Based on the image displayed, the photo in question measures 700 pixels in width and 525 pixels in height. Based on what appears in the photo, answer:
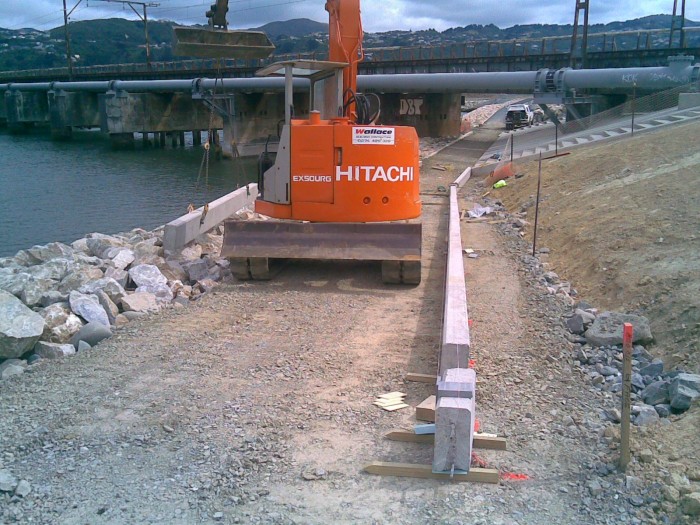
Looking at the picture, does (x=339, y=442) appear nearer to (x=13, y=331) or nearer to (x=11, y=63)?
(x=13, y=331)

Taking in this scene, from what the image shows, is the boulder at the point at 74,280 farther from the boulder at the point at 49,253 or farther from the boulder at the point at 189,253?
the boulder at the point at 49,253

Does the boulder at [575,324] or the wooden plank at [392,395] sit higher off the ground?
the boulder at [575,324]

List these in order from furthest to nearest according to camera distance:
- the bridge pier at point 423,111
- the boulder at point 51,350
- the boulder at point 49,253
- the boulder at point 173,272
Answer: the bridge pier at point 423,111, the boulder at point 49,253, the boulder at point 173,272, the boulder at point 51,350

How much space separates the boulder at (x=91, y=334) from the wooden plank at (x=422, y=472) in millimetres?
4586

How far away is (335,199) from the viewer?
10.3m

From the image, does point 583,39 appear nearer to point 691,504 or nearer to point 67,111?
point 691,504

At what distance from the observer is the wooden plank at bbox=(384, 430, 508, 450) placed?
515 cm

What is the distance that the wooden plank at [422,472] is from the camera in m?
4.70

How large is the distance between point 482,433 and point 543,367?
5.79 ft

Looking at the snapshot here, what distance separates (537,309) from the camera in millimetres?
9023

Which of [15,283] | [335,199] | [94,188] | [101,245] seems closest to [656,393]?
[335,199]

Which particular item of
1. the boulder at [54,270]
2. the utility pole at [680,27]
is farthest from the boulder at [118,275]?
the utility pole at [680,27]

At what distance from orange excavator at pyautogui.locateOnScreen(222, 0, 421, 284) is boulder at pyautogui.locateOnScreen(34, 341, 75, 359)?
3.04 m

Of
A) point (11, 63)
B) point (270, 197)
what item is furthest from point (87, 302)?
point (11, 63)
